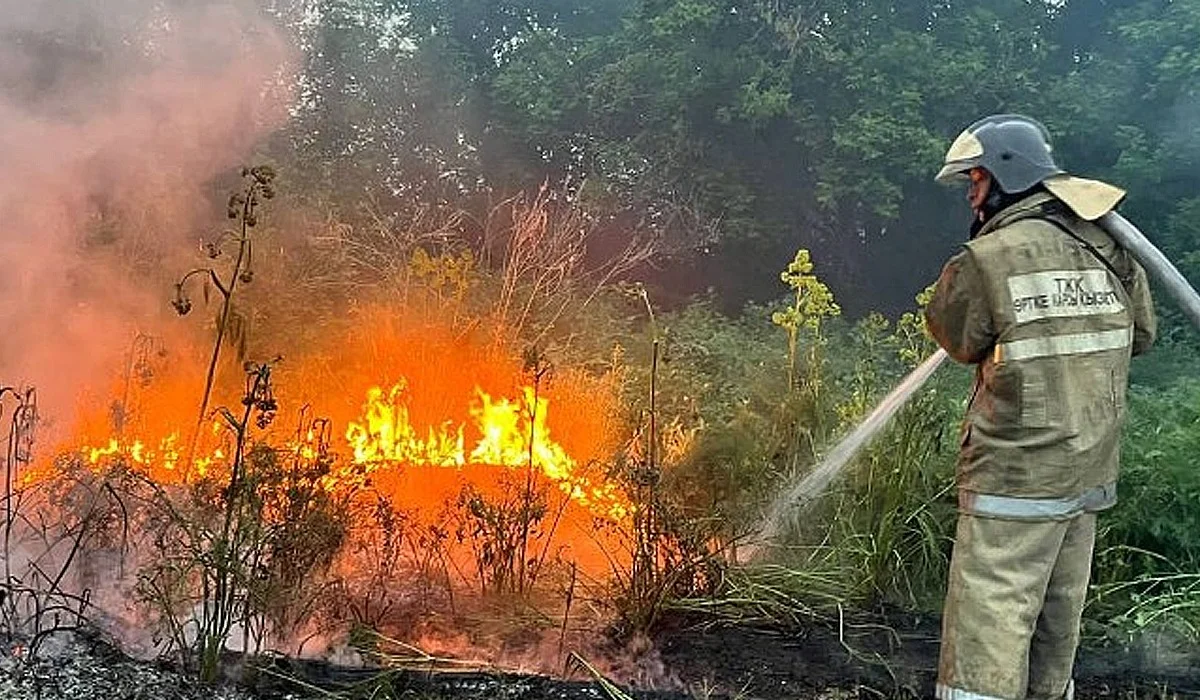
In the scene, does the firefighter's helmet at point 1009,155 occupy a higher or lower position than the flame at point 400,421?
higher

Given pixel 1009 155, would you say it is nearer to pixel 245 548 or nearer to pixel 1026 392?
pixel 1026 392

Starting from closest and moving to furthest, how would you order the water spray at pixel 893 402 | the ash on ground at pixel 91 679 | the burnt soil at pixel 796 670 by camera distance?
the water spray at pixel 893 402, the ash on ground at pixel 91 679, the burnt soil at pixel 796 670

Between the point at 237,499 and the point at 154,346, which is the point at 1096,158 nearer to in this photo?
the point at 154,346

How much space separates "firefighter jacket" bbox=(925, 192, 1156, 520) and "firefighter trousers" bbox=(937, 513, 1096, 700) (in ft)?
0.21

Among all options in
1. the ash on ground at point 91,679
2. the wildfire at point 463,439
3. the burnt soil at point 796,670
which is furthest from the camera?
the wildfire at point 463,439

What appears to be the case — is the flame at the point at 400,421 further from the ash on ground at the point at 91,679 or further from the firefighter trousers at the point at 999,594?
the firefighter trousers at the point at 999,594

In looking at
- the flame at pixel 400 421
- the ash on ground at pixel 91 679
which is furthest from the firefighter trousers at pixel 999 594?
the ash on ground at pixel 91 679

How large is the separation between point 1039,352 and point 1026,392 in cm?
12

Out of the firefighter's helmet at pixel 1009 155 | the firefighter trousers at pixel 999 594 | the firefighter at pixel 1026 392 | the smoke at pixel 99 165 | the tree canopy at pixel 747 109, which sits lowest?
the firefighter trousers at pixel 999 594

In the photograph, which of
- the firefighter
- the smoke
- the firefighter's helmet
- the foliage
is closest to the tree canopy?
the smoke

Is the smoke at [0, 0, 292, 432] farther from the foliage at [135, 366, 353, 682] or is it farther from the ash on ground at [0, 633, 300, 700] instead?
the ash on ground at [0, 633, 300, 700]

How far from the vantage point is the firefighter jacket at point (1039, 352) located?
10.4 ft

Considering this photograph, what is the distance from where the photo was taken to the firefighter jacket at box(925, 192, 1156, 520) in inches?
125

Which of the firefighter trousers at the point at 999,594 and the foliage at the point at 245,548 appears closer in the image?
the firefighter trousers at the point at 999,594
